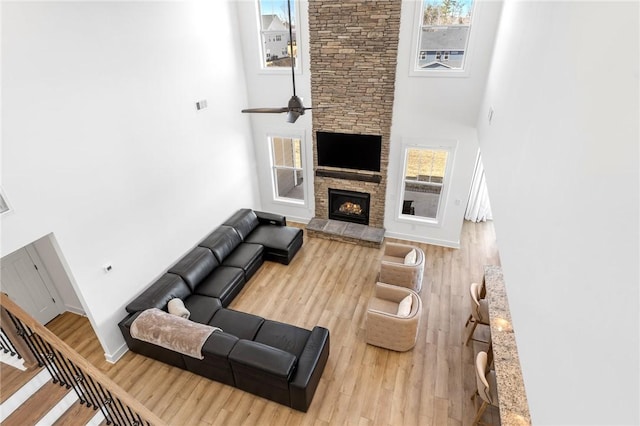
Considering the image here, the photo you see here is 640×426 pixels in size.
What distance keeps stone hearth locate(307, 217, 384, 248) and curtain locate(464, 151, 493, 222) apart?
2572mm

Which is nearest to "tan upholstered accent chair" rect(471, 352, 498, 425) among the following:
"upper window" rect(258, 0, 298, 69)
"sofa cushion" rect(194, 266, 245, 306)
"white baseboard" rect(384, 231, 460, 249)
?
"white baseboard" rect(384, 231, 460, 249)

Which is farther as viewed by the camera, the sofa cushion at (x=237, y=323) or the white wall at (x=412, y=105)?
the white wall at (x=412, y=105)

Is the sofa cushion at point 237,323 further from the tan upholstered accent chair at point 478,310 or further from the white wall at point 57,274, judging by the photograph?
the tan upholstered accent chair at point 478,310

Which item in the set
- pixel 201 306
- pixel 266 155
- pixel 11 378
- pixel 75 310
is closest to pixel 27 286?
pixel 75 310

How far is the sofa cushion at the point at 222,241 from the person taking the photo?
664cm

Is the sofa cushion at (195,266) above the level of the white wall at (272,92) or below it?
below

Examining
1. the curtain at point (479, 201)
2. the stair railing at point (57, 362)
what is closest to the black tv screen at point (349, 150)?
the curtain at point (479, 201)

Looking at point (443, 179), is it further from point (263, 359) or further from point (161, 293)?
point (161, 293)

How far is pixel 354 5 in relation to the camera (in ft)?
20.4

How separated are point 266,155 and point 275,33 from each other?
8.98ft

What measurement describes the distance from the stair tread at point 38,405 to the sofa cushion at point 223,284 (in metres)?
2.83

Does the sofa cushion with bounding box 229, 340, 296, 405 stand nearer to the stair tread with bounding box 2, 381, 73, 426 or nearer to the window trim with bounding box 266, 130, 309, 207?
the stair tread with bounding box 2, 381, 73, 426

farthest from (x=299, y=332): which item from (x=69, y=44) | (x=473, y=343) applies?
(x=69, y=44)

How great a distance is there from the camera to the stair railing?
2.51 m
